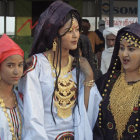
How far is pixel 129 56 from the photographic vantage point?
2783 millimetres

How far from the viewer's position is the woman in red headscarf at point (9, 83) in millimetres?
2723

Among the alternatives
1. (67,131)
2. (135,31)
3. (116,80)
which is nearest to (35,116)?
(67,131)

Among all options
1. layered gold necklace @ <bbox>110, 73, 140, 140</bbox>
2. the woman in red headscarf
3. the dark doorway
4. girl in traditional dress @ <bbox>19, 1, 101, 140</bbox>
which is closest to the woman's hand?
girl in traditional dress @ <bbox>19, 1, 101, 140</bbox>

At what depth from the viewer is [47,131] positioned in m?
2.82

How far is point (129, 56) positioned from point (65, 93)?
25.1 inches

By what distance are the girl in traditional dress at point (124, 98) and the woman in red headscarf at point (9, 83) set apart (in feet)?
2.31

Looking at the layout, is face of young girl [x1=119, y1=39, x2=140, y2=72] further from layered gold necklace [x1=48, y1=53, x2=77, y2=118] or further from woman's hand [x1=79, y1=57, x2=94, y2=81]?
layered gold necklace [x1=48, y1=53, x2=77, y2=118]

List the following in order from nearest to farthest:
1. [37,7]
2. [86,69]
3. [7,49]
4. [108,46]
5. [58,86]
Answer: [7,49]
[58,86]
[86,69]
[108,46]
[37,7]

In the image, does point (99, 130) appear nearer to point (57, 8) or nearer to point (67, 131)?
point (67, 131)

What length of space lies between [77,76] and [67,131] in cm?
49

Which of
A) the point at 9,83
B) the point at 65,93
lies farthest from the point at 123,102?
the point at 9,83

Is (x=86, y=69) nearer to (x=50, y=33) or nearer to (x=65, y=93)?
(x=65, y=93)

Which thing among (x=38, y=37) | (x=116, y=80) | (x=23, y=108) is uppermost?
(x=38, y=37)

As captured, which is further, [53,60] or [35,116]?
[53,60]
